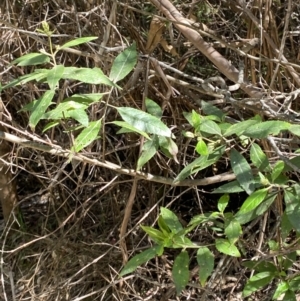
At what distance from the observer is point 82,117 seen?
1.24 m

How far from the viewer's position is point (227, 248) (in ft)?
4.90

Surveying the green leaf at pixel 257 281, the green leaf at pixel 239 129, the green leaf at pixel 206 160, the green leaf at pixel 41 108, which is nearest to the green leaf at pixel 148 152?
the green leaf at pixel 206 160

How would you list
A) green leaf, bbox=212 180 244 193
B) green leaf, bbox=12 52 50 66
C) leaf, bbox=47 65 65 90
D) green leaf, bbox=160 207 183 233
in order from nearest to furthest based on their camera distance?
leaf, bbox=47 65 65 90 → green leaf, bbox=12 52 50 66 → green leaf, bbox=212 180 244 193 → green leaf, bbox=160 207 183 233

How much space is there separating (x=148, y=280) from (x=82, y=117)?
38.6 inches

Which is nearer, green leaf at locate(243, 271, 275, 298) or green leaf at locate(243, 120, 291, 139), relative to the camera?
green leaf at locate(243, 120, 291, 139)

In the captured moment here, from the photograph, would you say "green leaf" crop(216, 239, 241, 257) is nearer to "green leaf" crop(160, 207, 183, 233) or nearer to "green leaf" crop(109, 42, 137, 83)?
"green leaf" crop(160, 207, 183, 233)

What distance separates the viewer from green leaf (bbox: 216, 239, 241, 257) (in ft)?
4.85

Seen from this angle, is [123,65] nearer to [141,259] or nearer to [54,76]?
[54,76]

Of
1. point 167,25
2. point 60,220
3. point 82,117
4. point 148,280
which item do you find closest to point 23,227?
point 60,220

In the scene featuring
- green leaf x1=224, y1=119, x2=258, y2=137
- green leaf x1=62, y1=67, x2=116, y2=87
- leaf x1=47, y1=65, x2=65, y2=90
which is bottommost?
green leaf x1=224, y1=119, x2=258, y2=137

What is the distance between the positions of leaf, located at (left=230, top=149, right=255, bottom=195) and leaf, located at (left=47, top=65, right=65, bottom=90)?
0.46m

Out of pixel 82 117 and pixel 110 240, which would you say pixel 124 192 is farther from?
pixel 82 117

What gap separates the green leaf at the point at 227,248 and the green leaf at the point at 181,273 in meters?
0.09

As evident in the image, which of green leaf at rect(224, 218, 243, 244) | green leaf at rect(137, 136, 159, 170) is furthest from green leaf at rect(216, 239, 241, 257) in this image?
green leaf at rect(137, 136, 159, 170)
